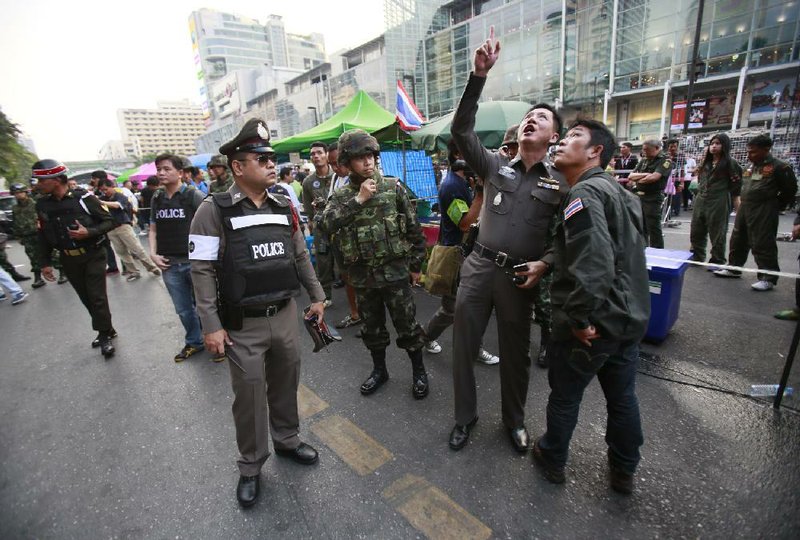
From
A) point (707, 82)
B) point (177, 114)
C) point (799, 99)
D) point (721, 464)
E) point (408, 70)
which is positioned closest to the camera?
point (721, 464)

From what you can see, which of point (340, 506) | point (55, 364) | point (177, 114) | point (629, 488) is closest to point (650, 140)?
point (629, 488)

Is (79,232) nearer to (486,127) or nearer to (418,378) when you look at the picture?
(418,378)

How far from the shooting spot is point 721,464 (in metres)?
2.33

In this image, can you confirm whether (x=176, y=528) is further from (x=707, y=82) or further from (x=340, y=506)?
(x=707, y=82)

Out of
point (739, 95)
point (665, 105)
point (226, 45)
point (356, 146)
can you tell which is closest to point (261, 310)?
point (356, 146)

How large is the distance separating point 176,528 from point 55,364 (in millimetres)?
3488

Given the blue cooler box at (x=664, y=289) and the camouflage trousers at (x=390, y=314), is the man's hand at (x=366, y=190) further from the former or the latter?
the blue cooler box at (x=664, y=289)

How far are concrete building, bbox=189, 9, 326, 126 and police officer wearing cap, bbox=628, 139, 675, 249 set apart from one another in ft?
406

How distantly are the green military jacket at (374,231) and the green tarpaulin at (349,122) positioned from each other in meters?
5.67

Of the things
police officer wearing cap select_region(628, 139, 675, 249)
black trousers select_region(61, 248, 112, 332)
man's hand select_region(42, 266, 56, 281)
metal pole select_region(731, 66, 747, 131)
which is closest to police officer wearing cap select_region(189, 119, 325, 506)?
black trousers select_region(61, 248, 112, 332)

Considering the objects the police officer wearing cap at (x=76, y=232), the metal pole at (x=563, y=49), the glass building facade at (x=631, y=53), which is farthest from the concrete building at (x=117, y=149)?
the police officer wearing cap at (x=76, y=232)

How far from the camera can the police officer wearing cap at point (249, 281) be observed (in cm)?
214

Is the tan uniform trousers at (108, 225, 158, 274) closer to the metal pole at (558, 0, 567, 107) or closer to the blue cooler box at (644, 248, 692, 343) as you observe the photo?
the blue cooler box at (644, 248, 692, 343)

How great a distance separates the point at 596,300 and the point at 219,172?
5.72 meters
